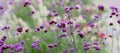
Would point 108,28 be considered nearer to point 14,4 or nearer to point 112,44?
point 112,44

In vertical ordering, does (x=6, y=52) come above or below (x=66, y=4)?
below

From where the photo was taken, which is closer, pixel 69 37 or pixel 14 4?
pixel 69 37

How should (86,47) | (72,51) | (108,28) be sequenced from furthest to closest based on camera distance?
(108,28) < (72,51) < (86,47)

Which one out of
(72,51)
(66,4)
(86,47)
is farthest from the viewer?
(66,4)

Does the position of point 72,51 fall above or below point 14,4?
below

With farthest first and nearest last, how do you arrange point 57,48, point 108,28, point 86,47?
point 108,28 → point 57,48 → point 86,47

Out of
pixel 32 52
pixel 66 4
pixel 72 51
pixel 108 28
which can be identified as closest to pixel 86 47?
pixel 72 51

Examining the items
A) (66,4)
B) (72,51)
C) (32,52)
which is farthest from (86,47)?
(66,4)

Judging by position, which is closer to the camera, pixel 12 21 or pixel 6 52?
pixel 6 52

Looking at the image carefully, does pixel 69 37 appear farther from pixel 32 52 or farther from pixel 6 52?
pixel 6 52
